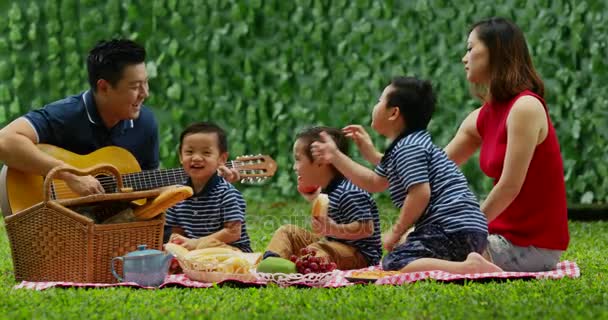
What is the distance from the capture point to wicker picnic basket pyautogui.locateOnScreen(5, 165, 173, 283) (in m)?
4.23

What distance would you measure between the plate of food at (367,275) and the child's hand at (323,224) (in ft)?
0.91

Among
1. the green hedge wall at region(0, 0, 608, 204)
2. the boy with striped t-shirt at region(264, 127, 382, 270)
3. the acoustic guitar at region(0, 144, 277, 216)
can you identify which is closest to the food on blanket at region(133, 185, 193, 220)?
the acoustic guitar at region(0, 144, 277, 216)

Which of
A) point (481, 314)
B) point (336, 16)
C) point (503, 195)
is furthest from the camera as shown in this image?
point (336, 16)

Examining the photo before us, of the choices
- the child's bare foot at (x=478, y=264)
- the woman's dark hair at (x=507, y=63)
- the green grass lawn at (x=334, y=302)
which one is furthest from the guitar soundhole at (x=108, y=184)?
the woman's dark hair at (x=507, y=63)

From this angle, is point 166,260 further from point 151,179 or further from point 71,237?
point 151,179

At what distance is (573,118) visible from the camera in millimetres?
6910

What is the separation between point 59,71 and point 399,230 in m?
4.20

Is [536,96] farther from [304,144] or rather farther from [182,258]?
[182,258]

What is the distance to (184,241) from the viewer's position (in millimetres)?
4785

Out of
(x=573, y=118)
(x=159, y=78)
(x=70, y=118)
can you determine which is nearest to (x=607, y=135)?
(x=573, y=118)

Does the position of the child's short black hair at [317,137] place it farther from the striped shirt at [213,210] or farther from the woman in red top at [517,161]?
the woman in red top at [517,161]

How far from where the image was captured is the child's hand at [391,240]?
4.45 meters

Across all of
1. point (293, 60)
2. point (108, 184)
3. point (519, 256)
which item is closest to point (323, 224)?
point (519, 256)

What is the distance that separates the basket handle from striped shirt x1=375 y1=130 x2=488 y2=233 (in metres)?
1.12
